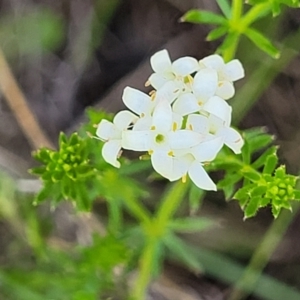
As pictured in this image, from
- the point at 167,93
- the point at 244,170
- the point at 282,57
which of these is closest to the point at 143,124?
the point at 167,93

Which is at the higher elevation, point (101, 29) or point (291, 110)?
point (101, 29)

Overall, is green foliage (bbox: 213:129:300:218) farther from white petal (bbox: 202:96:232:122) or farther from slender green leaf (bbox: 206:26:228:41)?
slender green leaf (bbox: 206:26:228:41)

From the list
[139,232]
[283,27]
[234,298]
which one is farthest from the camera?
[283,27]

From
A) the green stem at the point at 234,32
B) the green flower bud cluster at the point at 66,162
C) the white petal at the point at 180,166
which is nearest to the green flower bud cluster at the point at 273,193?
the white petal at the point at 180,166

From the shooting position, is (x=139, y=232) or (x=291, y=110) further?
(x=291, y=110)

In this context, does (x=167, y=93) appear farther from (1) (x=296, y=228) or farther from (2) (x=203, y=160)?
(1) (x=296, y=228)

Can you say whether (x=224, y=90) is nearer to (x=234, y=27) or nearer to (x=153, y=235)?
(x=234, y=27)

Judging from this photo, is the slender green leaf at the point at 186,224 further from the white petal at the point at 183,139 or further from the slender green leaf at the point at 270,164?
the white petal at the point at 183,139

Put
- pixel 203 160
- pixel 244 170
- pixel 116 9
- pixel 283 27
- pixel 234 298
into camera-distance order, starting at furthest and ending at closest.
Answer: pixel 116 9
pixel 283 27
pixel 234 298
pixel 244 170
pixel 203 160
